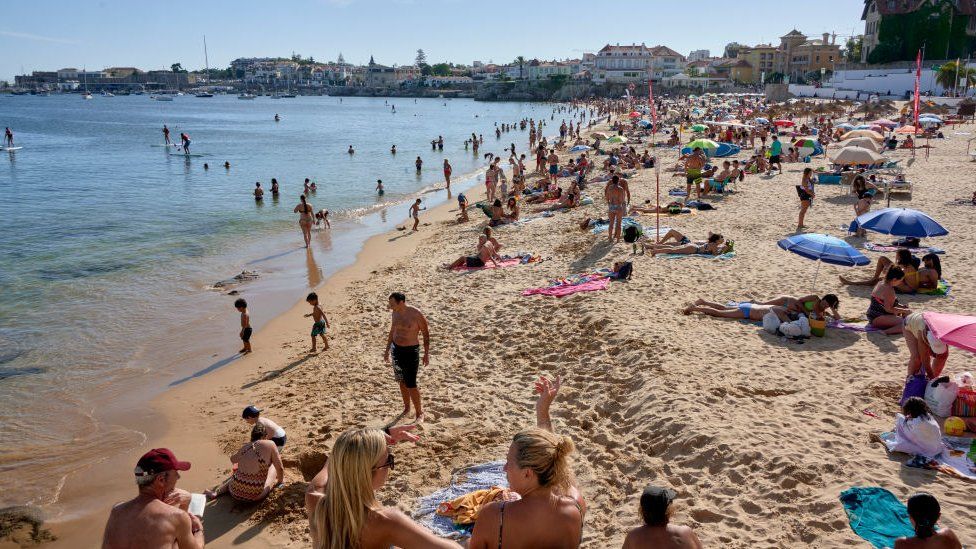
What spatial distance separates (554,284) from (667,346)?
3.28 meters

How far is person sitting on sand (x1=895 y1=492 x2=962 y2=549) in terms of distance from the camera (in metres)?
→ 3.45

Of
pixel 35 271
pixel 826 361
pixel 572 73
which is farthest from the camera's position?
pixel 572 73

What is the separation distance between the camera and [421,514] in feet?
16.7

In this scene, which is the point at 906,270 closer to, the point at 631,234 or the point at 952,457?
the point at 631,234

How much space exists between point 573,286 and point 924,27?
2484 inches

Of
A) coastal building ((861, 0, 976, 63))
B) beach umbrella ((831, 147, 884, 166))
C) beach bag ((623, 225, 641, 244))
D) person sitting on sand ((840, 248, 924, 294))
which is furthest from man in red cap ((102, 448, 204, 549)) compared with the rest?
coastal building ((861, 0, 976, 63))

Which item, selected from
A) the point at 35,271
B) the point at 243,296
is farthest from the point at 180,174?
the point at 243,296

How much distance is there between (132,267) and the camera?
15195 millimetres

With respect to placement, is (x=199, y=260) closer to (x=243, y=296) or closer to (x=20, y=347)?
(x=243, y=296)

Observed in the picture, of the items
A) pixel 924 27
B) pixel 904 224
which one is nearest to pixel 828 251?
pixel 904 224

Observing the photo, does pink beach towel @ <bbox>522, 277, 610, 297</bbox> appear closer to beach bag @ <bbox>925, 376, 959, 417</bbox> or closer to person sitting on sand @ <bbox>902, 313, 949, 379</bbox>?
person sitting on sand @ <bbox>902, 313, 949, 379</bbox>

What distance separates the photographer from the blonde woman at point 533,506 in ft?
8.83

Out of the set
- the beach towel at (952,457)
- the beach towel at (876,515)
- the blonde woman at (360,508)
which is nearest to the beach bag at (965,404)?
the beach towel at (952,457)

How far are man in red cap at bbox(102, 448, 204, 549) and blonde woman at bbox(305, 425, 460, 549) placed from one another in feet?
4.08
